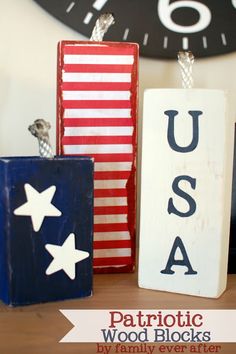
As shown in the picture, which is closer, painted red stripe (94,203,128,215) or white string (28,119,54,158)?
white string (28,119,54,158)

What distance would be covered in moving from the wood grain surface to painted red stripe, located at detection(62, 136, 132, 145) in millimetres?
200

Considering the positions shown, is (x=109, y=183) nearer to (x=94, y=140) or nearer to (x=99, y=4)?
(x=94, y=140)

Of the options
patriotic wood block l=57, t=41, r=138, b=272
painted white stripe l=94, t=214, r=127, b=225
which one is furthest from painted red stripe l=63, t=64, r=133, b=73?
painted white stripe l=94, t=214, r=127, b=225

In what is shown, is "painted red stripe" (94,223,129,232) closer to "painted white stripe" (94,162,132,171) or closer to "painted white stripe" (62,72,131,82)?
"painted white stripe" (94,162,132,171)

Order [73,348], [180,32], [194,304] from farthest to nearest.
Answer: [180,32] → [194,304] → [73,348]

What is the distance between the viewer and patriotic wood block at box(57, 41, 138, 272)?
28.9 inches

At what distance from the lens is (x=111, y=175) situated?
0.75 m

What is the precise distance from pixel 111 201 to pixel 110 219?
1.1 inches

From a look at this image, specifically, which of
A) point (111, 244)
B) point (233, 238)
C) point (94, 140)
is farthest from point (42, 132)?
point (233, 238)

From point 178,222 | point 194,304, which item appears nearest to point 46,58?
point 178,222

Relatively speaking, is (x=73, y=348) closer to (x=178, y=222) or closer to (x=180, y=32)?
(x=178, y=222)

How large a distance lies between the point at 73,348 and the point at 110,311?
0.29ft

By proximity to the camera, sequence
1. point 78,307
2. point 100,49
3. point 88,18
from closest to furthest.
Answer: point 78,307
point 100,49
point 88,18

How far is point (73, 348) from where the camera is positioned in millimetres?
530
